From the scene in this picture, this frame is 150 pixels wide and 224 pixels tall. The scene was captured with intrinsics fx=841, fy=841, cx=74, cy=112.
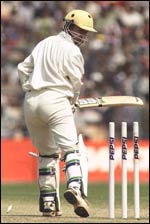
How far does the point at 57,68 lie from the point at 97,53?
12311 mm

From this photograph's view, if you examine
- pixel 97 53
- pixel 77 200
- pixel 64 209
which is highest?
pixel 97 53

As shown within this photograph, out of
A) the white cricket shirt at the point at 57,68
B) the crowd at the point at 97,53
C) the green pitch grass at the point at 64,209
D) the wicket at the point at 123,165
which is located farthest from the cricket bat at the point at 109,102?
the crowd at the point at 97,53

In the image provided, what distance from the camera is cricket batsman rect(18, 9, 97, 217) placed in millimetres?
7020

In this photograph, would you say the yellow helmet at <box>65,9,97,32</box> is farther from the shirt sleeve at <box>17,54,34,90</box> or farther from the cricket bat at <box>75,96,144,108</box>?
the cricket bat at <box>75,96,144,108</box>

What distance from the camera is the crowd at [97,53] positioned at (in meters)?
18.4

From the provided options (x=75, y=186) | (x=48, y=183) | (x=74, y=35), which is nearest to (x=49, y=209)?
(x=48, y=183)

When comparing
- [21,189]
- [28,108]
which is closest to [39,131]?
[28,108]

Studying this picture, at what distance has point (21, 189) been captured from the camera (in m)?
14.9

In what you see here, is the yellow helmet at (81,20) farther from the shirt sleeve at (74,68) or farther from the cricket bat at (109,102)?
the cricket bat at (109,102)

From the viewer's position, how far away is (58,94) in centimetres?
707

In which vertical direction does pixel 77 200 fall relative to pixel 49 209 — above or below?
below

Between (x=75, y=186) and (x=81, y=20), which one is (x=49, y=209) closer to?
(x=75, y=186)

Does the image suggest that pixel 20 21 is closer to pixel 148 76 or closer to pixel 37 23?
pixel 37 23

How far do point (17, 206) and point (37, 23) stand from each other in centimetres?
1002
